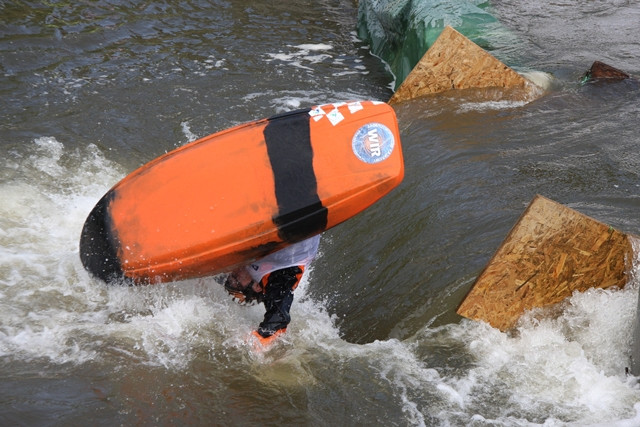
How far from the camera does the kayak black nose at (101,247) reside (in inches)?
159

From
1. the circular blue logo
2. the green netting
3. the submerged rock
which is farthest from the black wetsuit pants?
the submerged rock

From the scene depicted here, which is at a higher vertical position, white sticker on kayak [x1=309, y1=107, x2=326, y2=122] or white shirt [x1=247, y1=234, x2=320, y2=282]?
white sticker on kayak [x1=309, y1=107, x2=326, y2=122]

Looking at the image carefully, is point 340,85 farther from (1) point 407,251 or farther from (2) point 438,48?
(1) point 407,251

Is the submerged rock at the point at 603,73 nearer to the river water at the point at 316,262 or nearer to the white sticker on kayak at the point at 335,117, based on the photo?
the river water at the point at 316,262

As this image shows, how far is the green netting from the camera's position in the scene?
8016mm

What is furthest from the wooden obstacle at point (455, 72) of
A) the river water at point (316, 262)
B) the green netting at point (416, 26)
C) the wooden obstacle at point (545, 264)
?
the wooden obstacle at point (545, 264)

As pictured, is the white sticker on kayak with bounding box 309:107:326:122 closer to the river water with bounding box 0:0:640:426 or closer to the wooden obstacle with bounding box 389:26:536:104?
the river water with bounding box 0:0:640:426

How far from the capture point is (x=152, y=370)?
361cm

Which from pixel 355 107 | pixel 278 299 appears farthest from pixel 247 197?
pixel 355 107

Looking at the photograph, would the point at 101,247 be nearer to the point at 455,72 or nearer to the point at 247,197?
the point at 247,197

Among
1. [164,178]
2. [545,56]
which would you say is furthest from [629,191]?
[545,56]

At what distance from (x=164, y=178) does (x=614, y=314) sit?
2632 millimetres

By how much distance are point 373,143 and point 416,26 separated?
448cm

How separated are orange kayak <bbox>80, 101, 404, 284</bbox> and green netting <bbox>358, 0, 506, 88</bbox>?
4116 millimetres
